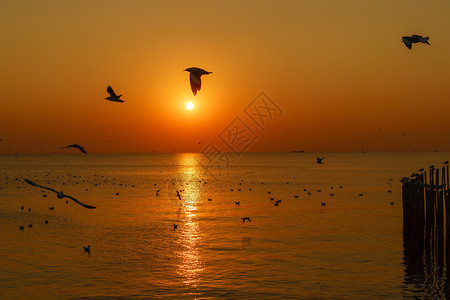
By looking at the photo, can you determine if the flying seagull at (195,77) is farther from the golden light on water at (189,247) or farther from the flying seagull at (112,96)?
the golden light on water at (189,247)

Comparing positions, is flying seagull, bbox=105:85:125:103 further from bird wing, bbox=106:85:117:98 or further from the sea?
the sea

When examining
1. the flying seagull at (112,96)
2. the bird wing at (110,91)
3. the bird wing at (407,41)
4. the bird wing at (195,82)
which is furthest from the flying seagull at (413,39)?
the bird wing at (110,91)

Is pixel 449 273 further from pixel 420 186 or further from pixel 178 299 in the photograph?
pixel 178 299

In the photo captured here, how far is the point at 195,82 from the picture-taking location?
66.2 feet

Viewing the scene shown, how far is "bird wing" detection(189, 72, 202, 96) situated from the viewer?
65.3 feet

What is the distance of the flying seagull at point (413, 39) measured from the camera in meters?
21.7

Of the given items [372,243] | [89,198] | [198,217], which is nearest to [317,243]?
[372,243]

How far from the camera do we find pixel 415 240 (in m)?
32.8

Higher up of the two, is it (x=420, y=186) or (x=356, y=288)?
(x=420, y=186)

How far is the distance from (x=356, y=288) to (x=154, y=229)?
1949cm

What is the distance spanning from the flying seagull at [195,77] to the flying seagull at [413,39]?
8.51m

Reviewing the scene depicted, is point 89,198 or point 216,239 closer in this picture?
point 216,239

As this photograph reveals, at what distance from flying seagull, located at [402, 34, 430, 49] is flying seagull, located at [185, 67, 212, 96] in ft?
27.9

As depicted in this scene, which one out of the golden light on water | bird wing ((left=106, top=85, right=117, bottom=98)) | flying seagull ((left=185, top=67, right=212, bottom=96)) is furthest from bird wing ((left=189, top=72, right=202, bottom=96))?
the golden light on water
